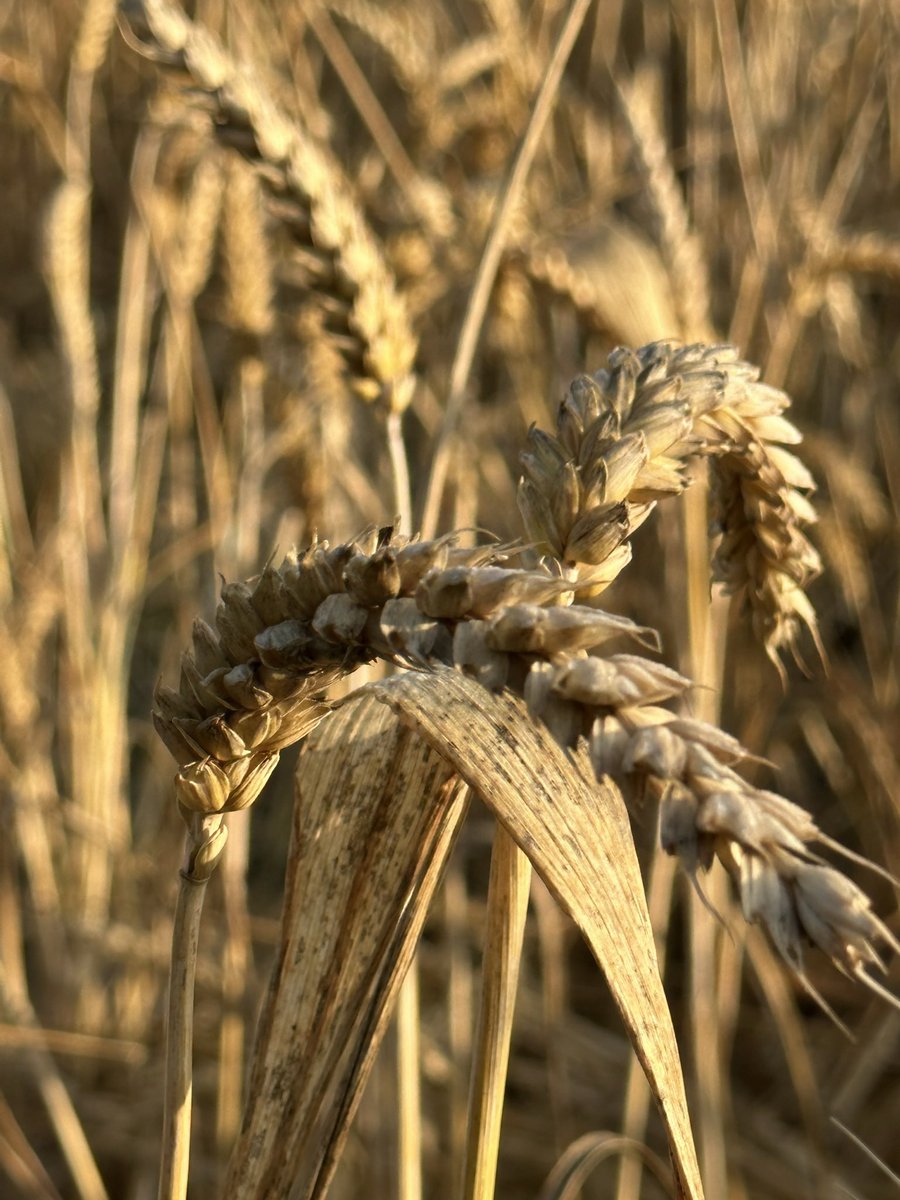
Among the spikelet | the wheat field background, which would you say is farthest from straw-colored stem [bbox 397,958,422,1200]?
the spikelet

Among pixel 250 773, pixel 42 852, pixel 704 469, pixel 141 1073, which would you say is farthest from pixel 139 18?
pixel 141 1073

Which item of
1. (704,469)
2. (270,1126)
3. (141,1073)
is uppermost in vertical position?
(704,469)

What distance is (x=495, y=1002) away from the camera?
47 cm

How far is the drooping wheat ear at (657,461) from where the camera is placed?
0.41 metres

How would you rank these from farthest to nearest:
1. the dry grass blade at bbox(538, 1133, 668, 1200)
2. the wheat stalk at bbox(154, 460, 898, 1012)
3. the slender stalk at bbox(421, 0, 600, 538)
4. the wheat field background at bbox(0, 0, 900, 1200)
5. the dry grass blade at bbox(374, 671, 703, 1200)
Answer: the wheat field background at bbox(0, 0, 900, 1200)
the slender stalk at bbox(421, 0, 600, 538)
the dry grass blade at bbox(538, 1133, 668, 1200)
the dry grass blade at bbox(374, 671, 703, 1200)
the wheat stalk at bbox(154, 460, 898, 1012)

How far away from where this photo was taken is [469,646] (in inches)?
11.9

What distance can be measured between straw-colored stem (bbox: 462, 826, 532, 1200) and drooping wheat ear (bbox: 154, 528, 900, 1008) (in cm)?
10

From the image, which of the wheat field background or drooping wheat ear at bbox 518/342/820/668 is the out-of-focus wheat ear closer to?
the wheat field background

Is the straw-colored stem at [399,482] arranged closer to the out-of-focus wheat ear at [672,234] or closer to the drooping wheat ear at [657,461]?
the drooping wheat ear at [657,461]

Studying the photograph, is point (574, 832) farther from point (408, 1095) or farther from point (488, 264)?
point (488, 264)

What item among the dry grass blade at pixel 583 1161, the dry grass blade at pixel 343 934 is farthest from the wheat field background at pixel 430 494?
the dry grass blade at pixel 343 934

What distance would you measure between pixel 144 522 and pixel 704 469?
0.99 m

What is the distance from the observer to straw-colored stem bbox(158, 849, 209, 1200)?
0.42 metres

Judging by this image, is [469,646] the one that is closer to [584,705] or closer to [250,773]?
[584,705]
